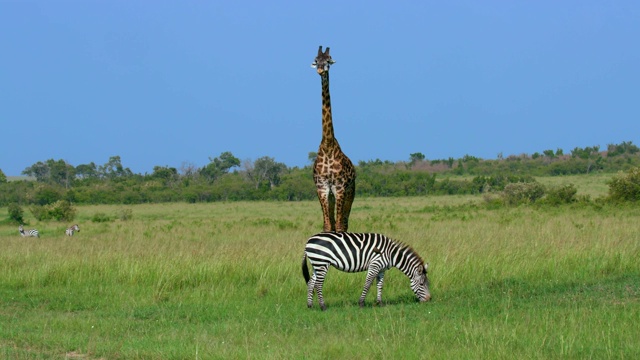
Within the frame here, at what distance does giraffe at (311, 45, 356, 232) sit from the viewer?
35.7 feet

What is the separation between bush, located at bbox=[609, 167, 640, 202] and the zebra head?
2211 cm

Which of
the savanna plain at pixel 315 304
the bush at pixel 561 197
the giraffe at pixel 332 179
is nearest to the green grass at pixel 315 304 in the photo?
the savanna plain at pixel 315 304

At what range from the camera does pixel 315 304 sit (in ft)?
30.6

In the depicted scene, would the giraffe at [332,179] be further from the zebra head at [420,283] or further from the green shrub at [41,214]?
the green shrub at [41,214]

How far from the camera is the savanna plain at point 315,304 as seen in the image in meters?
6.45

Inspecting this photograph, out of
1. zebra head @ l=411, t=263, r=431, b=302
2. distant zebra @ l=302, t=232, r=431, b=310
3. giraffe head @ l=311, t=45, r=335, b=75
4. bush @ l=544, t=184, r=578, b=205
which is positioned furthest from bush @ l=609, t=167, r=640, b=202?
distant zebra @ l=302, t=232, r=431, b=310

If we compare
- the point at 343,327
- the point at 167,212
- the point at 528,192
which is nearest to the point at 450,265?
the point at 343,327

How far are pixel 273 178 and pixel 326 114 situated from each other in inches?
2128

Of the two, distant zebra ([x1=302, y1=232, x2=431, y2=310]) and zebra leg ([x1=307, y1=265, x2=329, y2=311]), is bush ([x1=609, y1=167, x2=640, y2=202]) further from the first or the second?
zebra leg ([x1=307, y1=265, x2=329, y2=311])

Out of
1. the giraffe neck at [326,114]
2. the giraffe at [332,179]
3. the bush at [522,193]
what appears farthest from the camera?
the bush at [522,193]

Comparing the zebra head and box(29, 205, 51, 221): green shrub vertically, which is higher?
box(29, 205, 51, 221): green shrub

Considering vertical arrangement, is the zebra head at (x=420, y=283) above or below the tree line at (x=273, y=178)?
below

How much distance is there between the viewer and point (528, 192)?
36.1m

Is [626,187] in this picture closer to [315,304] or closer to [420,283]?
[420,283]
